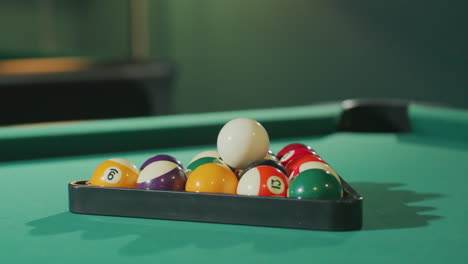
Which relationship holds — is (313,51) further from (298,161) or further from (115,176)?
(115,176)

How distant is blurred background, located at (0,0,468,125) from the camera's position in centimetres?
566

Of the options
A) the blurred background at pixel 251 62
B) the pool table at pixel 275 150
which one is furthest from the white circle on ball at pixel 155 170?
the blurred background at pixel 251 62

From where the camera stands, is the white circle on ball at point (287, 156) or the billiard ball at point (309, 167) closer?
the billiard ball at point (309, 167)

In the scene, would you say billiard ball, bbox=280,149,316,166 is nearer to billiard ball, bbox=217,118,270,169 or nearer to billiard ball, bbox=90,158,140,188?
billiard ball, bbox=217,118,270,169

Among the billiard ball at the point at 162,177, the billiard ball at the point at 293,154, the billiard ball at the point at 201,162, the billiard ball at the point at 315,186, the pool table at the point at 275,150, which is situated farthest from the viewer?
the billiard ball at the point at 293,154

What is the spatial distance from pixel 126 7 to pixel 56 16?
4.09 feet

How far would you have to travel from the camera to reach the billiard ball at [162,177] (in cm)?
148

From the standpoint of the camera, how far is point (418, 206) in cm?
158

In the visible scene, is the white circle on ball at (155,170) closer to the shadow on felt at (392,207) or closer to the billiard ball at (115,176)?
the billiard ball at (115,176)

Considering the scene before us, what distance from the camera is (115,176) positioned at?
5.05ft

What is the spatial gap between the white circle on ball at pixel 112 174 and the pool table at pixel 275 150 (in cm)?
12

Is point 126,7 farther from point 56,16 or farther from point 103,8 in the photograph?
point 56,16

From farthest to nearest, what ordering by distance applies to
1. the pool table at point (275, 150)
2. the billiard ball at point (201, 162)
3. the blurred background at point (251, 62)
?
the blurred background at point (251, 62)
the billiard ball at point (201, 162)
the pool table at point (275, 150)

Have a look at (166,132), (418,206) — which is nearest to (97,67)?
(166,132)
